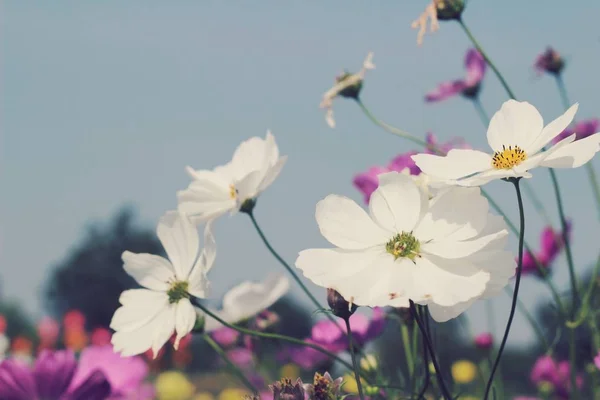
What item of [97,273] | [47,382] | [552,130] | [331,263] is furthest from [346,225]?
[97,273]

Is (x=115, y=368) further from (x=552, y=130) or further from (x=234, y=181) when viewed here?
(x=552, y=130)

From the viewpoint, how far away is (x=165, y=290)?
581 mm

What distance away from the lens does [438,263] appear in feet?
1.43

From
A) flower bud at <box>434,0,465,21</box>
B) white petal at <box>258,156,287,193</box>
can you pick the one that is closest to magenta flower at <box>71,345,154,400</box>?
white petal at <box>258,156,287,193</box>

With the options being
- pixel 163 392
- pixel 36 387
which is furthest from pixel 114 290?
pixel 36 387

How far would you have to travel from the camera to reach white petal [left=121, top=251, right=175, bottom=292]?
586mm

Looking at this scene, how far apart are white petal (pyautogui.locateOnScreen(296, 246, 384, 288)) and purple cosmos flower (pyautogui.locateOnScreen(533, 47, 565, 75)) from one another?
81 centimetres

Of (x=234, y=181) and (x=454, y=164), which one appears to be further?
(x=234, y=181)

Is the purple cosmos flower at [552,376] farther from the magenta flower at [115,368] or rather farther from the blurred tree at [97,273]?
the blurred tree at [97,273]

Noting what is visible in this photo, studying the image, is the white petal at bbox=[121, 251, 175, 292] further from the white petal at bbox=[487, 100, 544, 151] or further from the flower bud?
the flower bud

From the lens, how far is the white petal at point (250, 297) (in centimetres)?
84

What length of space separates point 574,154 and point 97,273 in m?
13.4

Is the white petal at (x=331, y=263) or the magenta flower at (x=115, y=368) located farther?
the magenta flower at (x=115, y=368)

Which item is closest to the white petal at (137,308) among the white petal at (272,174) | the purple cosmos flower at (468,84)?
the white petal at (272,174)
